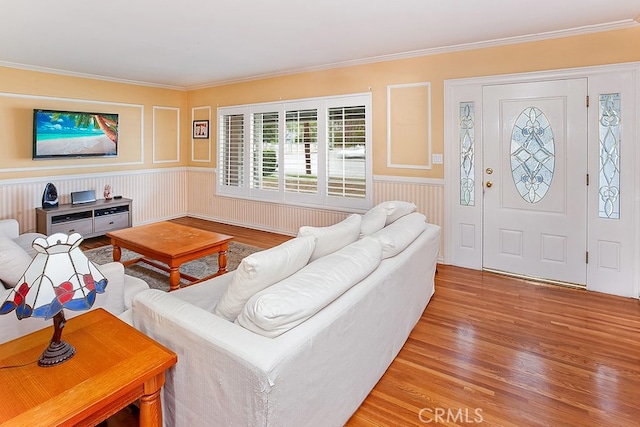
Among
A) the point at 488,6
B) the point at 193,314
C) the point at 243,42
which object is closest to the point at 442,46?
the point at 488,6

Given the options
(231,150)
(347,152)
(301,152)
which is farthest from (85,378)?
(231,150)

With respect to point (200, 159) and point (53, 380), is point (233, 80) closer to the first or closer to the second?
point (200, 159)

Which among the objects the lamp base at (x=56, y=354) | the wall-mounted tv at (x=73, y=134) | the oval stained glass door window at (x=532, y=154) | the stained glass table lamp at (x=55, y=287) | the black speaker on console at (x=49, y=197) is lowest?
the lamp base at (x=56, y=354)

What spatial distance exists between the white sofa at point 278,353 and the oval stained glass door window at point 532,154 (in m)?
2.50

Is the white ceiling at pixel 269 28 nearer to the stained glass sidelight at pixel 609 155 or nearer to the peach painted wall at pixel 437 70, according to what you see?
the peach painted wall at pixel 437 70

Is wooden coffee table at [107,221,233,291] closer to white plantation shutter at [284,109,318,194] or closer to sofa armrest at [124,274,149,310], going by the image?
sofa armrest at [124,274,149,310]

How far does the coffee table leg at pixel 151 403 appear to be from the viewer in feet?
4.23

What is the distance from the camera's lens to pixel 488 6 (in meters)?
2.94

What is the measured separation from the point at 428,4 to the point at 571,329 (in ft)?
8.97

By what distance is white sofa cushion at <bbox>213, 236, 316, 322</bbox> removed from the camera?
155cm

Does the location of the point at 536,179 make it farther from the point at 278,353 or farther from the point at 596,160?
the point at 278,353

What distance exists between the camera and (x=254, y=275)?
154 cm

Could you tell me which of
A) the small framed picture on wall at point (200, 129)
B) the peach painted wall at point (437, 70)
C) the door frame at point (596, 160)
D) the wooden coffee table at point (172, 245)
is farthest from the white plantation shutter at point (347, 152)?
the small framed picture on wall at point (200, 129)

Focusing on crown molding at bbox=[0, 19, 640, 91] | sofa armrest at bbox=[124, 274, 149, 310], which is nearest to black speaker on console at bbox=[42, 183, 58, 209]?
crown molding at bbox=[0, 19, 640, 91]
